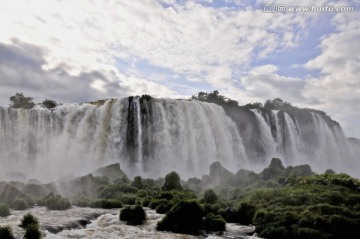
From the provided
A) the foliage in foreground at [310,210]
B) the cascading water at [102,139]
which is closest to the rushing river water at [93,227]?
the foliage in foreground at [310,210]

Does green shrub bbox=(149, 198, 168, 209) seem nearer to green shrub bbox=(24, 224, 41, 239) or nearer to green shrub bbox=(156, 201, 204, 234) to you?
green shrub bbox=(156, 201, 204, 234)

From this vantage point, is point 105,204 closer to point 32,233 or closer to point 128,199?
point 128,199

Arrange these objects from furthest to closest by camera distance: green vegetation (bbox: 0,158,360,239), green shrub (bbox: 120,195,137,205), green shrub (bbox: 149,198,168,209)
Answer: green shrub (bbox: 120,195,137,205) → green shrub (bbox: 149,198,168,209) → green vegetation (bbox: 0,158,360,239)

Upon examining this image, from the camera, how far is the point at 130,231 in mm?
19594

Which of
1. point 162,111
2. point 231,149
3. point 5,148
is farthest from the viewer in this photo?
point 231,149

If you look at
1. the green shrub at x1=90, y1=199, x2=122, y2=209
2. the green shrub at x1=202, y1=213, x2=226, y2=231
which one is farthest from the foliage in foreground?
the green shrub at x1=90, y1=199, x2=122, y2=209

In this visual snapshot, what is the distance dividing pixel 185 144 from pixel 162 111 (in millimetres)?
6447

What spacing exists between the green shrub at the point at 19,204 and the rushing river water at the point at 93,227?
5.08ft

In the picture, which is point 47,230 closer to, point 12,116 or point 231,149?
point 12,116

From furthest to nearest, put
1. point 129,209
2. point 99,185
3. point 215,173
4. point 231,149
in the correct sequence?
point 231,149, point 215,173, point 99,185, point 129,209

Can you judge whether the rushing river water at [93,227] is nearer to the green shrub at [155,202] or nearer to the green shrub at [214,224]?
the green shrub at [214,224]

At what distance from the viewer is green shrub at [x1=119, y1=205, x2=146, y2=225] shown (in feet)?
71.7

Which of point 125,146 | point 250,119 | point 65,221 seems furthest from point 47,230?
point 250,119

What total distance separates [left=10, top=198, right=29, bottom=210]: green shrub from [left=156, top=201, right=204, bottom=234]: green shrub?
11.5 meters
